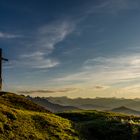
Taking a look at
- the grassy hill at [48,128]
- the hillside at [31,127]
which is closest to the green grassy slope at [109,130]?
the grassy hill at [48,128]

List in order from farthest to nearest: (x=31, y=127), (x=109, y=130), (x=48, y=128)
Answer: (x=109, y=130) → (x=48, y=128) → (x=31, y=127)

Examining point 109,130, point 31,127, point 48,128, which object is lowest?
point 109,130

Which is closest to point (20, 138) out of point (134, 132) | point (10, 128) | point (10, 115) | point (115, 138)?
point (10, 128)

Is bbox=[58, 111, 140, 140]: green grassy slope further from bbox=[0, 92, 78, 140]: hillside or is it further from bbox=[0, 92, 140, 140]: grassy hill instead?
bbox=[0, 92, 78, 140]: hillside

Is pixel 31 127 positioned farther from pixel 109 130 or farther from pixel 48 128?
pixel 109 130

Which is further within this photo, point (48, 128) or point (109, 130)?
point (109, 130)

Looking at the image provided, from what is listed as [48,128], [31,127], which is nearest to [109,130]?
[48,128]

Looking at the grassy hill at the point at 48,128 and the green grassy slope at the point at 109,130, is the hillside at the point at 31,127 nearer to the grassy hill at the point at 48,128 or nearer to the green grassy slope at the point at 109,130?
the grassy hill at the point at 48,128

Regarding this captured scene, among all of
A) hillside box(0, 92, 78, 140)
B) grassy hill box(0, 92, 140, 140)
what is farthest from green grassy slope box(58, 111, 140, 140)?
hillside box(0, 92, 78, 140)

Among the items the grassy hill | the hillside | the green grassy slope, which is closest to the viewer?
the hillside

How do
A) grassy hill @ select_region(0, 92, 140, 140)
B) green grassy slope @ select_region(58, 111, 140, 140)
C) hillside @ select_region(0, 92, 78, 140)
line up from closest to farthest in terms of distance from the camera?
hillside @ select_region(0, 92, 78, 140)
grassy hill @ select_region(0, 92, 140, 140)
green grassy slope @ select_region(58, 111, 140, 140)

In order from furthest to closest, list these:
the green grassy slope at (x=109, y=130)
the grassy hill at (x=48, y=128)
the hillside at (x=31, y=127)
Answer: the green grassy slope at (x=109, y=130) → the grassy hill at (x=48, y=128) → the hillside at (x=31, y=127)

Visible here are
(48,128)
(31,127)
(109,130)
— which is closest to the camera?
(31,127)

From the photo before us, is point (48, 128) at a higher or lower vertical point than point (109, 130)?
higher
